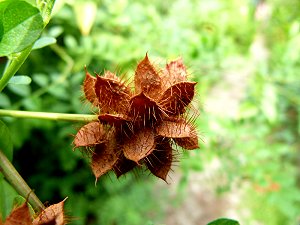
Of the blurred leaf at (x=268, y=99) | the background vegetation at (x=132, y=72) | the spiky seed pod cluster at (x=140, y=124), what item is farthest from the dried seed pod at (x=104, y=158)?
→ the blurred leaf at (x=268, y=99)

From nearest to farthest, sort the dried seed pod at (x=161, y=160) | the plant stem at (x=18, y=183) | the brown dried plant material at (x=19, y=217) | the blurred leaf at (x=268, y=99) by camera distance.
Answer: the brown dried plant material at (x=19, y=217) < the plant stem at (x=18, y=183) < the dried seed pod at (x=161, y=160) < the blurred leaf at (x=268, y=99)

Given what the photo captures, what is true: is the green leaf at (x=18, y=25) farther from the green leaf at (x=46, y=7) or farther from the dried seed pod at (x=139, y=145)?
the dried seed pod at (x=139, y=145)

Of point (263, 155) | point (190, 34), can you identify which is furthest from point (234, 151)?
point (190, 34)

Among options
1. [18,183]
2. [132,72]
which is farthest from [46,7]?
[132,72]

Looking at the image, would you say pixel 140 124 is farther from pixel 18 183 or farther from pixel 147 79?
pixel 18 183

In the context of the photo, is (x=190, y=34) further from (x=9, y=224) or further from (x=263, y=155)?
(x=9, y=224)

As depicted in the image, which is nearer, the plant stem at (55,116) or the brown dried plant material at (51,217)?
the brown dried plant material at (51,217)
